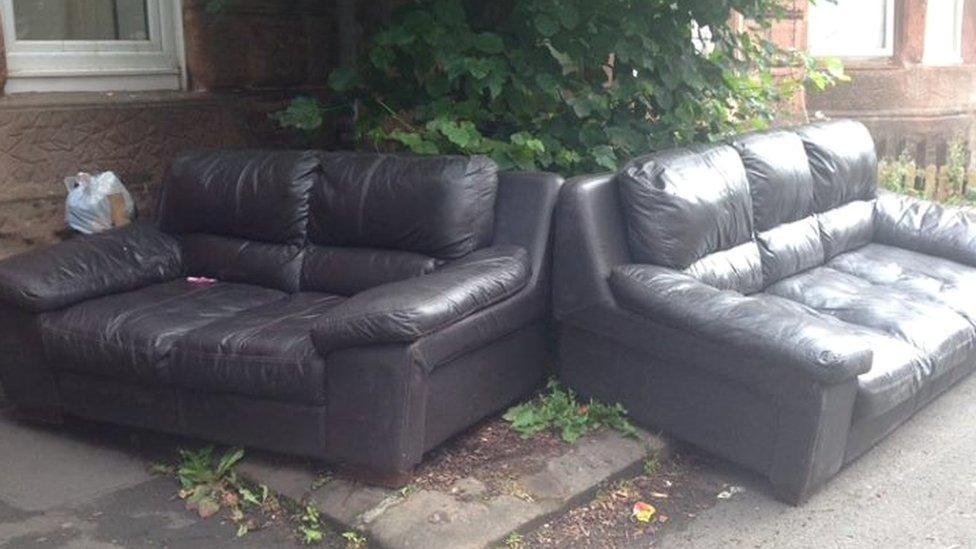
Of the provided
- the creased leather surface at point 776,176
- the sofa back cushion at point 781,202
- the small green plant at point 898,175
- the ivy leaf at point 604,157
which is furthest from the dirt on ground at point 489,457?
the small green plant at point 898,175

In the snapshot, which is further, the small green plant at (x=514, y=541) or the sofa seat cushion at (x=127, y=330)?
the sofa seat cushion at (x=127, y=330)

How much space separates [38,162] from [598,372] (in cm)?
317

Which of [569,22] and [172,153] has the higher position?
[569,22]

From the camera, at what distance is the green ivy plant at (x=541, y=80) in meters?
5.53

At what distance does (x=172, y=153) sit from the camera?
6496 mm

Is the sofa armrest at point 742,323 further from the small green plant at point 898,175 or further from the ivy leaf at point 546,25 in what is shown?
the small green plant at point 898,175

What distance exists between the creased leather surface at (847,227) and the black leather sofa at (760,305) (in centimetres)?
1

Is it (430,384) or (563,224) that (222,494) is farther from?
(563,224)

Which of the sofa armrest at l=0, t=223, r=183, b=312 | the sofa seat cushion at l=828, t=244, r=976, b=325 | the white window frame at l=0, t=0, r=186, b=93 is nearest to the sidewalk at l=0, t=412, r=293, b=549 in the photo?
the sofa armrest at l=0, t=223, r=183, b=312

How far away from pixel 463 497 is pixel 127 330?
1478 mm

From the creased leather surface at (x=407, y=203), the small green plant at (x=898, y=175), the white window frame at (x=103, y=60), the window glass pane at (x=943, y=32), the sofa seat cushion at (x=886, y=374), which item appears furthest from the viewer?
the window glass pane at (x=943, y=32)

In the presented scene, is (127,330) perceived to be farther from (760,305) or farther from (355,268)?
(760,305)

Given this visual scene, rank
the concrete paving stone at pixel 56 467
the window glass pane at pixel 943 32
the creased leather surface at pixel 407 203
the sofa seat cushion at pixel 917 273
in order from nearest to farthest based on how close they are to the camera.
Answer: the concrete paving stone at pixel 56 467 → the creased leather surface at pixel 407 203 → the sofa seat cushion at pixel 917 273 → the window glass pane at pixel 943 32

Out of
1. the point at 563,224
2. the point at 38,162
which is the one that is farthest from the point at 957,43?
the point at 38,162
